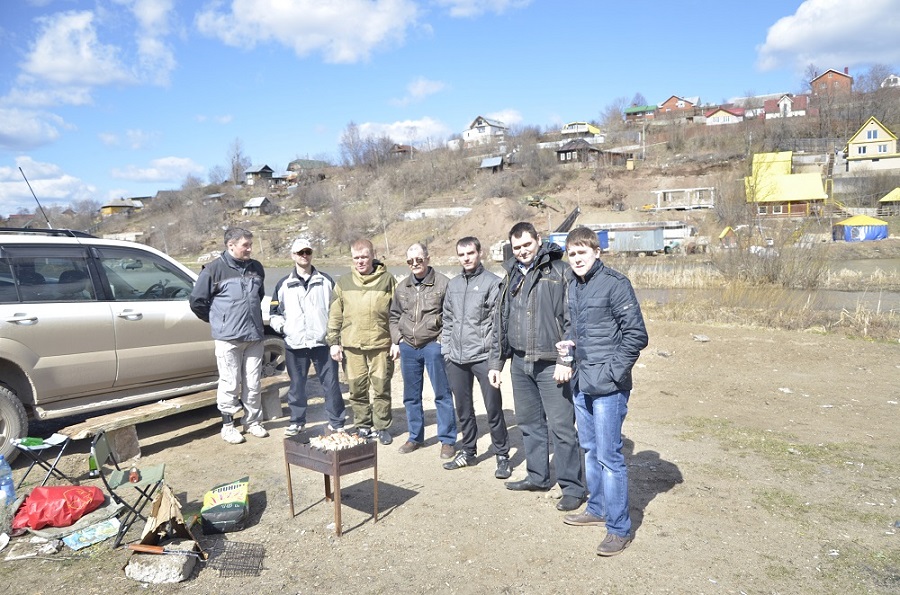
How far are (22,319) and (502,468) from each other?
13.8ft

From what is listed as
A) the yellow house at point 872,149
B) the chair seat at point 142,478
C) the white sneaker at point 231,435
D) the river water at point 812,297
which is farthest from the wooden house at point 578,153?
the chair seat at point 142,478

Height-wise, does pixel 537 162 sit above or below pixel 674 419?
above

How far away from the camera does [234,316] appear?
229 inches

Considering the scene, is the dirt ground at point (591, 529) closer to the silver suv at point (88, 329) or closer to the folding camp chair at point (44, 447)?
the silver suv at point (88, 329)

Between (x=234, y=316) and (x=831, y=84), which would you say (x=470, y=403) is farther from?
(x=831, y=84)

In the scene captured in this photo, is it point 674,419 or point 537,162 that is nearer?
point 674,419

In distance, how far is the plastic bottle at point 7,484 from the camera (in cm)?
435

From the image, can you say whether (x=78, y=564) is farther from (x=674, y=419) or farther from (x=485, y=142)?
(x=485, y=142)

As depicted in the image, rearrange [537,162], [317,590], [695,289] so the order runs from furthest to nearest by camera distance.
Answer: [537,162] → [695,289] → [317,590]

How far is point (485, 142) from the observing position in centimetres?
9781

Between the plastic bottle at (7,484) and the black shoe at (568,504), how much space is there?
390 cm

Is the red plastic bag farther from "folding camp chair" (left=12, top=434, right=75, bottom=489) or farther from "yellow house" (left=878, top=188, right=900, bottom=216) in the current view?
"yellow house" (left=878, top=188, right=900, bottom=216)

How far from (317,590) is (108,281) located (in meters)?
3.86

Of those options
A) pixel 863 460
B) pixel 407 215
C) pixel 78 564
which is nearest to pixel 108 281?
pixel 78 564
